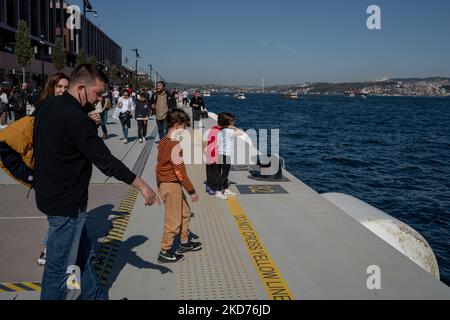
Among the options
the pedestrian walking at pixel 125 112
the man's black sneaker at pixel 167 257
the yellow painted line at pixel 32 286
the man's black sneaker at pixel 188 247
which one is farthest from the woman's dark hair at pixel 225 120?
the pedestrian walking at pixel 125 112

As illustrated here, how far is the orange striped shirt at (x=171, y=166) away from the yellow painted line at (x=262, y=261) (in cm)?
116

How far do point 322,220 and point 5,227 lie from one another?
15.4 ft

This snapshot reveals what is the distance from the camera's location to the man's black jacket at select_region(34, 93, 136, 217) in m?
3.29

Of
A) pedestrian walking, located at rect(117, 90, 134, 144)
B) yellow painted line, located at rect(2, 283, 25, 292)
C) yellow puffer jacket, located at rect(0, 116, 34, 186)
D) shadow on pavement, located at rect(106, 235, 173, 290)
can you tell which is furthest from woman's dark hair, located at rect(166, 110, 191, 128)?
pedestrian walking, located at rect(117, 90, 134, 144)

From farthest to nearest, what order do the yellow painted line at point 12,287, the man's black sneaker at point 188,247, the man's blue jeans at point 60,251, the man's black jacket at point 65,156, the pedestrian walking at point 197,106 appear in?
the pedestrian walking at point 197,106 → the man's black sneaker at point 188,247 → the yellow painted line at point 12,287 → the man's blue jeans at point 60,251 → the man's black jacket at point 65,156

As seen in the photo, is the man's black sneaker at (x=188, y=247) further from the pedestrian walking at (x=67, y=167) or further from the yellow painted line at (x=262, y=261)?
the pedestrian walking at (x=67, y=167)

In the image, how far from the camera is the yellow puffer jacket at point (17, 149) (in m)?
3.66

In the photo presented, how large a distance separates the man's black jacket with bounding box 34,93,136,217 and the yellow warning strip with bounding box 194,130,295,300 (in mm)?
2076

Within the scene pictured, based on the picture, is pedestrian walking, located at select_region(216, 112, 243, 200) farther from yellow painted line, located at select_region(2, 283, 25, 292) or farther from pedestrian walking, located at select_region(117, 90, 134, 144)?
pedestrian walking, located at select_region(117, 90, 134, 144)

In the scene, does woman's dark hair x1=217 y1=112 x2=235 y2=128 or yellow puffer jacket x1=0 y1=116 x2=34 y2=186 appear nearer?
yellow puffer jacket x1=0 y1=116 x2=34 y2=186

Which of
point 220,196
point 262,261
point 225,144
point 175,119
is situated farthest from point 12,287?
point 225,144

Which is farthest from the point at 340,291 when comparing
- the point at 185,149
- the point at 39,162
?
the point at 185,149

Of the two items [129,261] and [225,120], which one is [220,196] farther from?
[129,261]
